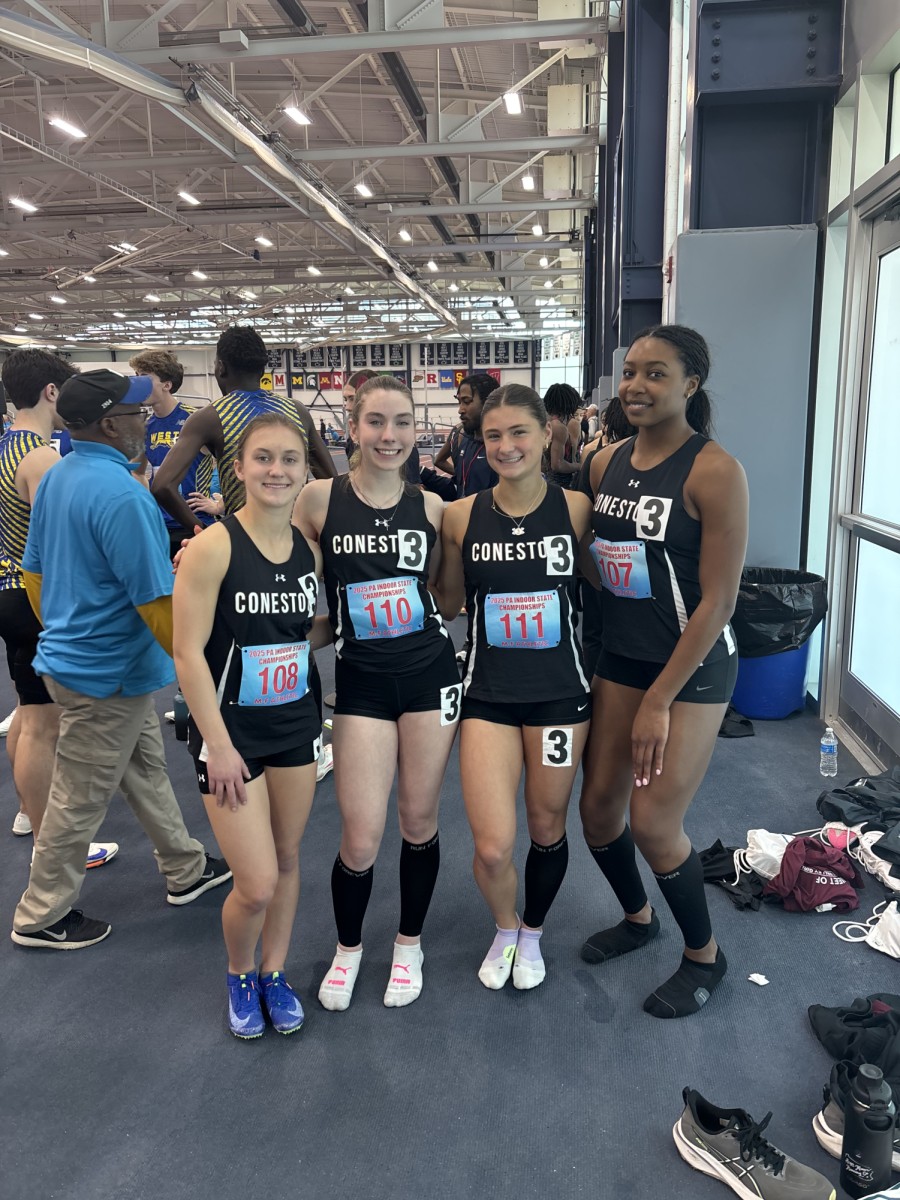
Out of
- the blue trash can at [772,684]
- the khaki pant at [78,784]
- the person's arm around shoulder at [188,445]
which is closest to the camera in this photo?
the khaki pant at [78,784]

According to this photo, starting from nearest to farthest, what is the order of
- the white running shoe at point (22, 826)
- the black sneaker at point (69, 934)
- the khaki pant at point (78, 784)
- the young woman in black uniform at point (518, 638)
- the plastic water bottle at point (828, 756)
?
the young woman in black uniform at point (518, 638), the khaki pant at point (78, 784), the black sneaker at point (69, 934), the white running shoe at point (22, 826), the plastic water bottle at point (828, 756)

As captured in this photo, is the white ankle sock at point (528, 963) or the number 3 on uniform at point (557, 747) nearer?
the number 3 on uniform at point (557, 747)

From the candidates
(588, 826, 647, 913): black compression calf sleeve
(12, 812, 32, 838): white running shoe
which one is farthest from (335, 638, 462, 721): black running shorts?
(12, 812, 32, 838): white running shoe

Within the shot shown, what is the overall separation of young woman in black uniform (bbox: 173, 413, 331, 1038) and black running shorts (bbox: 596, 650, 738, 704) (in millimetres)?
801

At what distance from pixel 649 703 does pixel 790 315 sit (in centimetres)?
325

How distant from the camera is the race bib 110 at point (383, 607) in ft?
6.88

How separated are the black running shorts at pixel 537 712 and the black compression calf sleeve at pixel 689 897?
46 cm

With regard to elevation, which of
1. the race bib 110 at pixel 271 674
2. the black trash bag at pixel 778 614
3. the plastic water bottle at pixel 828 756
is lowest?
the plastic water bottle at pixel 828 756

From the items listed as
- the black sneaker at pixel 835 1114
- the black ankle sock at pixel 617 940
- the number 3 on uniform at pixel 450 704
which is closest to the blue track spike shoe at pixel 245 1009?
the number 3 on uniform at pixel 450 704

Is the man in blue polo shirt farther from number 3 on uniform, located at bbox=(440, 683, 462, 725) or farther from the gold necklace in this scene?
the gold necklace

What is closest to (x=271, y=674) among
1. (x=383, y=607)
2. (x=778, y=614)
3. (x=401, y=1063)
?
(x=383, y=607)

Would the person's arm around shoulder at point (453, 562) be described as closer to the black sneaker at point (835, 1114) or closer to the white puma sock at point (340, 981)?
the white puma sock at point (340, 981)

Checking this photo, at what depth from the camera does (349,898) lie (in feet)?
7.33

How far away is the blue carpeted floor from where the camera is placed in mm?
1751
